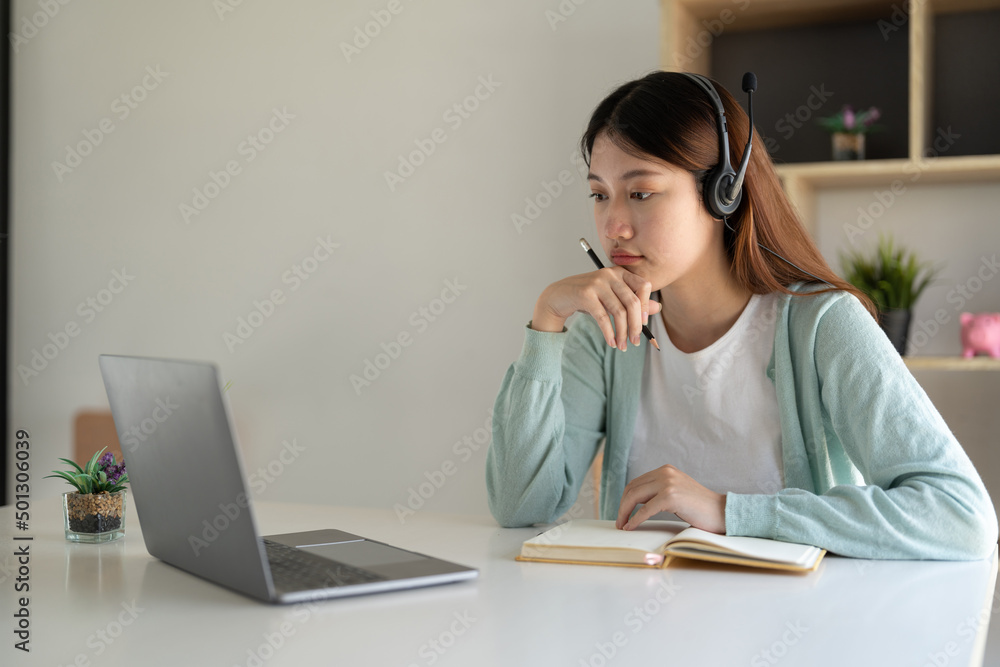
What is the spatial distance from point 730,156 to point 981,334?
97cm

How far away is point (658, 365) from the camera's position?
1.46 meters

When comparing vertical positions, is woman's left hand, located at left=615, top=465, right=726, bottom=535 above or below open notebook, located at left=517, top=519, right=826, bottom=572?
above

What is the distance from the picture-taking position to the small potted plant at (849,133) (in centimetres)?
213

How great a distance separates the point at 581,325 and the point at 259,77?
1.76 metres

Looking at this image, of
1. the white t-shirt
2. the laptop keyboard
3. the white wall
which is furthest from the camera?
the white wall

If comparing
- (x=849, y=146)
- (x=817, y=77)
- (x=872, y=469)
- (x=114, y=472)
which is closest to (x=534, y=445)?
(x=872, y=469)

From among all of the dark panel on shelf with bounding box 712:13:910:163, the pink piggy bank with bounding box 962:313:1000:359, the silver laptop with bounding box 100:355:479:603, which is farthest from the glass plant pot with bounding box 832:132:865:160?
the silver laptop with bounding box 100:355:479:603

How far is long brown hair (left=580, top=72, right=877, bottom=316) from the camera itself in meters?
1.30

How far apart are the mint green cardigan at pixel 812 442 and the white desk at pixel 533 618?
0.04 metres

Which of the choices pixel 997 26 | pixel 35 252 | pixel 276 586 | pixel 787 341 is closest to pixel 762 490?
pixel 787 341

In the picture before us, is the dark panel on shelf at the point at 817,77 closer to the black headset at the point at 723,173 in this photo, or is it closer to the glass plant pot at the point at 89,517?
the black headset at the point at 723,173

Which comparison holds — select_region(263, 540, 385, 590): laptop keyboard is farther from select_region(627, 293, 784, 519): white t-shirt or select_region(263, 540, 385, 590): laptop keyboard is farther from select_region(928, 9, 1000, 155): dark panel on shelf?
select_region(928, 9, 1000, 155): dark panel on shelf

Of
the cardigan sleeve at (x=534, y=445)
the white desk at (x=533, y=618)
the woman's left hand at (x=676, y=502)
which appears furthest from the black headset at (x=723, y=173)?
the white desk at (x=533, y=618)

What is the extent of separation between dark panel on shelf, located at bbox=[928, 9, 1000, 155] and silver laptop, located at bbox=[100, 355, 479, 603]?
1.82 metres
